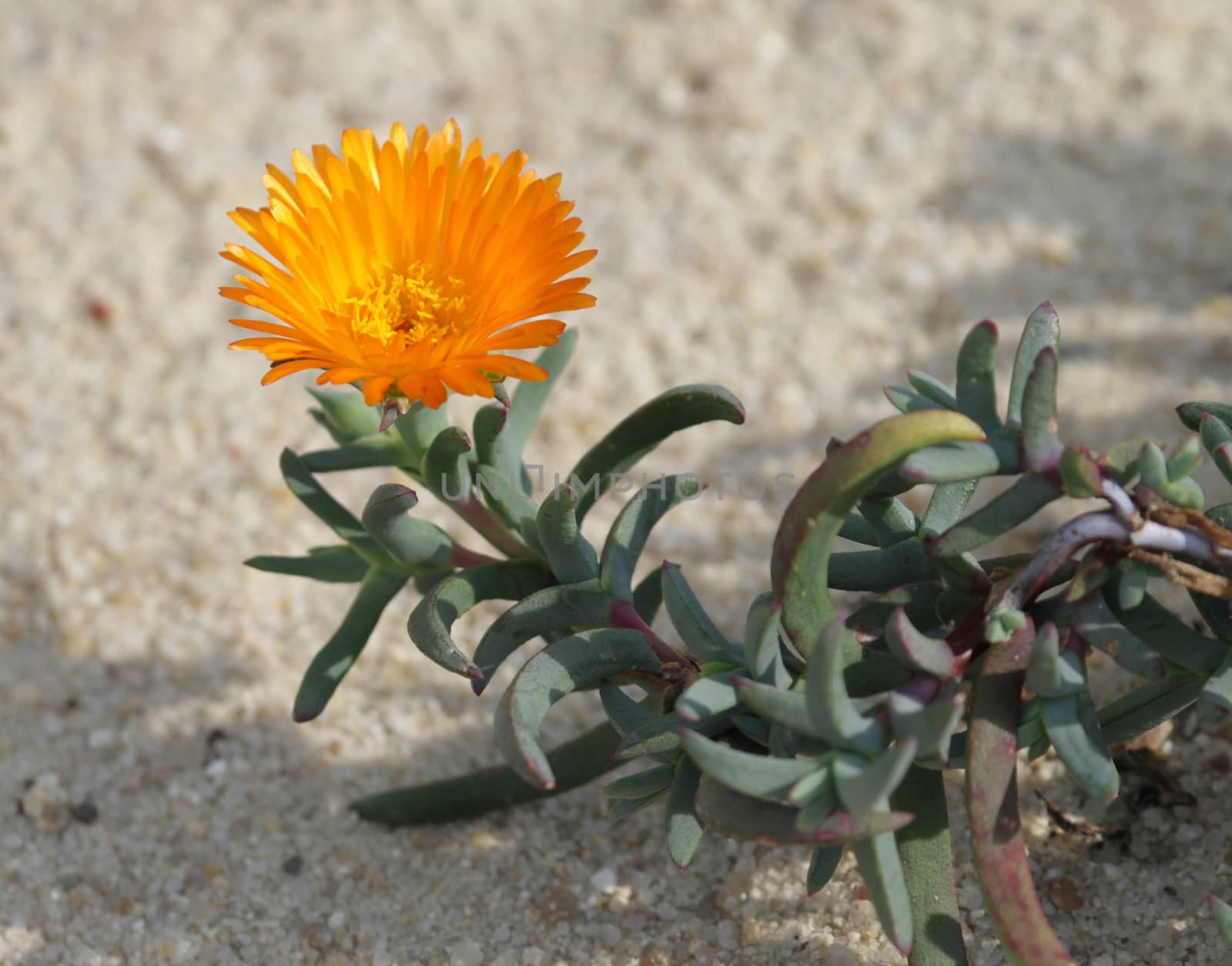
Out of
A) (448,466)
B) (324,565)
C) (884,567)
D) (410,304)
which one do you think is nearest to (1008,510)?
(884,567)

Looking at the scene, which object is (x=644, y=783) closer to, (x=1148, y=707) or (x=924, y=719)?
(x=924, y=719)

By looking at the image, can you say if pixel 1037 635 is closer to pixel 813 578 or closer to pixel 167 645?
pixel 813 578

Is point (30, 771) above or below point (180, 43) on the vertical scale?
below

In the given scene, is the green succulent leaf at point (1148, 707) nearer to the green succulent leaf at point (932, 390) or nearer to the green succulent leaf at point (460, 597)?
the green succulent leaf at point (932, 390)

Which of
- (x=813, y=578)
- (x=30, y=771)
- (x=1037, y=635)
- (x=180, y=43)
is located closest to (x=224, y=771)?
(x=30, y=771)

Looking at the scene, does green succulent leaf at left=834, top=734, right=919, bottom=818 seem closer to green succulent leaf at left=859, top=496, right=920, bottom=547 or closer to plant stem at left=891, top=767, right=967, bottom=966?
plant stem at left=891, top=767, right=967, bottom=966

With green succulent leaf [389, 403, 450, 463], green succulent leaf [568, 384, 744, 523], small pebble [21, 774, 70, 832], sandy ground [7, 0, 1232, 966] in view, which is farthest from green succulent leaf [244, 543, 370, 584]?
small pebble [21, 774, 70, 832]
